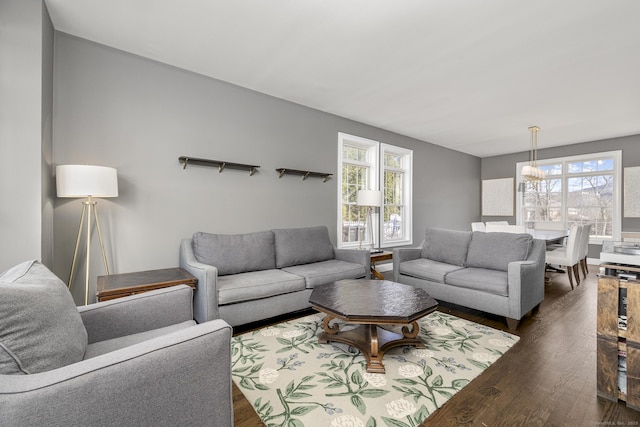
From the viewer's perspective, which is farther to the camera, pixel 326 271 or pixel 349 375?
pixel 326 271

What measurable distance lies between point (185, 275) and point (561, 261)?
5.12 m

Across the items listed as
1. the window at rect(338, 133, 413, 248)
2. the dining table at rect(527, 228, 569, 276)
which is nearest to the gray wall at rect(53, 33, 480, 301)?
the window at rect(338, 133, 413, 248)

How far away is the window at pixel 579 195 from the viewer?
19.0ft

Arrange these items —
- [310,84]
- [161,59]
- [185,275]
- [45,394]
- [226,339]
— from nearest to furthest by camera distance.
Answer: [45,394] < [226,339] < [185,275] < [161,59] < [310,84]

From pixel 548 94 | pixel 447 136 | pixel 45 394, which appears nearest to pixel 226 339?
pixel 45 394

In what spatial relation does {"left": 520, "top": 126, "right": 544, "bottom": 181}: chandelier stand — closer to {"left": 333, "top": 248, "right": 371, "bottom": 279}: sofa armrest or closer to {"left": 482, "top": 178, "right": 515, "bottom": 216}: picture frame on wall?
{"left": 482, "top": 178, "right": 515, "bottom": 216}: picture frame on wall

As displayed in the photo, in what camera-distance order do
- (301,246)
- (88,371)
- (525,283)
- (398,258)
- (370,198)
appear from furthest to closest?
(370,198) → (398,258) → (301,246) → (525,283) → (88,371)

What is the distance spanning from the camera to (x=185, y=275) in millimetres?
2666

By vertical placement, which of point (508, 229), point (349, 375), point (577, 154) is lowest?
point (349, 375)

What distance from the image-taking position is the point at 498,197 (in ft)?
24.3

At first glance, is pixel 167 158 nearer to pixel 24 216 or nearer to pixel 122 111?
pixel 122 111

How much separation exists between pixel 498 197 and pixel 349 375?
7.14 meters

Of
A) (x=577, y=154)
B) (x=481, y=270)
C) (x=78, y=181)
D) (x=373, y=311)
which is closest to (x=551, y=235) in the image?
(x=481, y=270)

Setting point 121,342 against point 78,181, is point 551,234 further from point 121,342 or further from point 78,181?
point 78,181
